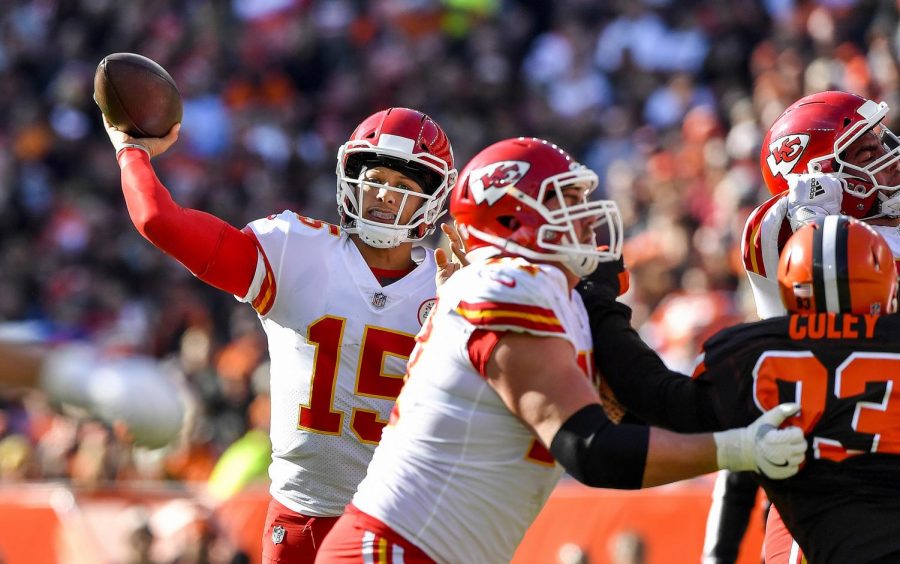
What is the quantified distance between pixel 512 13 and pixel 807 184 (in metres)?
10.4

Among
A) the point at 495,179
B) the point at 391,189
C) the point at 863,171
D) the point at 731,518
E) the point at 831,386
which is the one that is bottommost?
the point at 731,518

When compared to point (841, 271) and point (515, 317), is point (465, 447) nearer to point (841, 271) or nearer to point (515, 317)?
point (515, 317)

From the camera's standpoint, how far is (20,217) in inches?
534

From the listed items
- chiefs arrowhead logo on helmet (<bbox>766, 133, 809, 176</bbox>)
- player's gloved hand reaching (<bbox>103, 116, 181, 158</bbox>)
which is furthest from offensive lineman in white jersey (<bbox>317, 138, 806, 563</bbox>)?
player's gloved hand reaching (<bbox>103, 116, 181, 158</bbox>)

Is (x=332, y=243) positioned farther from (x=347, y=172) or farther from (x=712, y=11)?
(x=712, y=11)

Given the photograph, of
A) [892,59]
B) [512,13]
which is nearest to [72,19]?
[512,13]

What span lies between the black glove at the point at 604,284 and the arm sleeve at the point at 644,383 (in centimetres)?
6

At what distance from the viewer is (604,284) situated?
3617 millimetres

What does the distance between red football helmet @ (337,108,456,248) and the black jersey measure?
147 cm

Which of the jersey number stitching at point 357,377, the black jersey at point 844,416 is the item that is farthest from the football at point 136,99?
the black jersey at point 844,416

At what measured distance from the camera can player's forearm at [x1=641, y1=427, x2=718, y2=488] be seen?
3.04 meters

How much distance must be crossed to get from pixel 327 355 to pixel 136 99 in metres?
1.02

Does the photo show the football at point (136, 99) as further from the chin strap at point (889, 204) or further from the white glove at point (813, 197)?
the chin strap at point (889, 204)

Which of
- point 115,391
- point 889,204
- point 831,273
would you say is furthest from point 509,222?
point 889,204
